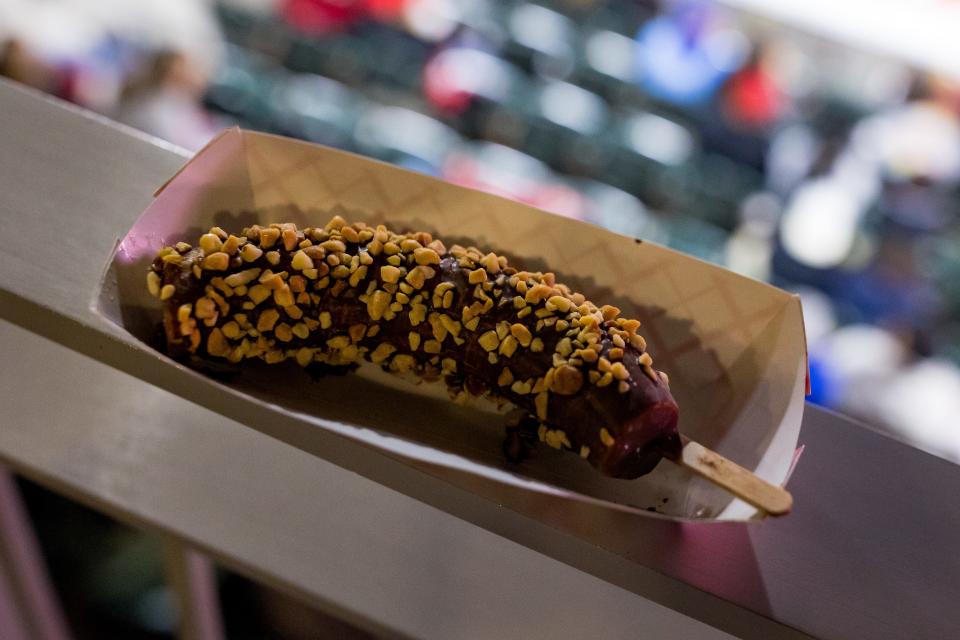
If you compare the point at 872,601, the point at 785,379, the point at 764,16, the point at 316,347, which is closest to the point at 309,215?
the point at 316,347

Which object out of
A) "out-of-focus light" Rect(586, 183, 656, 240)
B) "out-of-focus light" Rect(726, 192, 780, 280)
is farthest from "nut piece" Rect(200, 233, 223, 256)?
"out-of-focus light" Rect(726, 192, 780, 280)

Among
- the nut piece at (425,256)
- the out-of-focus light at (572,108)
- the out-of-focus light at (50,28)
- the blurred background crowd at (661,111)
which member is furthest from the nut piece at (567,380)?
the out-of-focus light at (50,28)

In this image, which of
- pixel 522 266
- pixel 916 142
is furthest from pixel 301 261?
pixel 916 142

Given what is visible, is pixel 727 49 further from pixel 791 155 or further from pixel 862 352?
pixel 862 352

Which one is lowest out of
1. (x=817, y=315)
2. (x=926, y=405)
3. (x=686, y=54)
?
(x=926, y=405)

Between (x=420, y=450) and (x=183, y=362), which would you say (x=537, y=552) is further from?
(x=183, y=362)

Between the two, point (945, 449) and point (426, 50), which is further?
point (426, 50)

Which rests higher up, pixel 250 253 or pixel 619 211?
pixel 250 253
